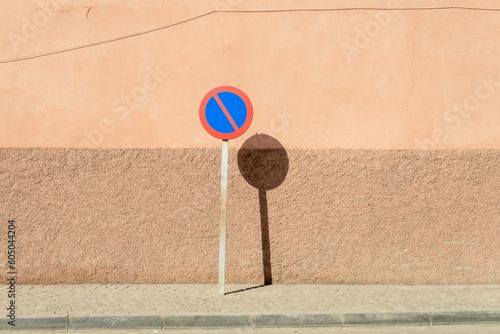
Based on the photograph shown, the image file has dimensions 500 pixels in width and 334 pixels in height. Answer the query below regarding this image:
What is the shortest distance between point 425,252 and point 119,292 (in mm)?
4276

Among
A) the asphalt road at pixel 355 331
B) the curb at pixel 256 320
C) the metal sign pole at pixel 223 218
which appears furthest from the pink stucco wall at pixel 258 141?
the asphalt road at pixel 355 331

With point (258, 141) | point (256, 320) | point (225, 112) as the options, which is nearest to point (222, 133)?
point (225, 112)

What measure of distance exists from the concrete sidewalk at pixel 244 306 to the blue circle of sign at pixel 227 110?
2190 mm

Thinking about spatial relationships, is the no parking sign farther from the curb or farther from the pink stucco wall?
the curb

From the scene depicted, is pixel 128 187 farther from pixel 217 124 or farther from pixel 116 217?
pixel 217 124

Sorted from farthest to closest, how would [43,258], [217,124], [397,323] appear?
[43,258]
[217,124]
[397,323]

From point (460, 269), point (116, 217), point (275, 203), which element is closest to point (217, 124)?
point (275, 203)

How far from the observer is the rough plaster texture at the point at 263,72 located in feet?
25.9

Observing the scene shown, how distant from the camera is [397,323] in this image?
6277 millimetres

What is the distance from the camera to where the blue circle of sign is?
6.97 metres

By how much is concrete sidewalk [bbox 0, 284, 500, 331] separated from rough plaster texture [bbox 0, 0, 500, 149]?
2.03 meters

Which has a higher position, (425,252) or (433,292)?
(425,252)

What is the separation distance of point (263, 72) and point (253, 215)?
206cm

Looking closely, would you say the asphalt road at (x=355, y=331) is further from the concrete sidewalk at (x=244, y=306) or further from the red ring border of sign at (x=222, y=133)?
the red ring border of sign at (x=222, y=133)
